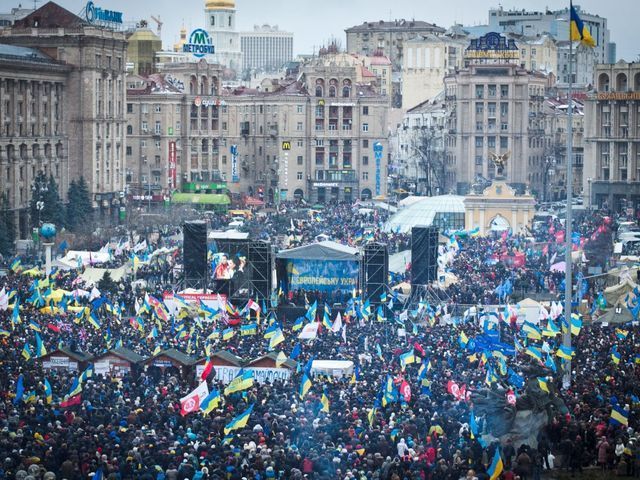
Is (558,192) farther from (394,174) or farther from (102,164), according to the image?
(102,164)

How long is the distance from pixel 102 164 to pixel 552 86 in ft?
165

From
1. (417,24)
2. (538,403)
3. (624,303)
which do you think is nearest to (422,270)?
(624,303)

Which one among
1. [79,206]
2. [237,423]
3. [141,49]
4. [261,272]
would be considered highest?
[141,49]

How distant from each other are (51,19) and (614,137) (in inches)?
1360

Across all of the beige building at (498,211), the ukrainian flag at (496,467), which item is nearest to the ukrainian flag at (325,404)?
the ukrainian flag at (496,467)

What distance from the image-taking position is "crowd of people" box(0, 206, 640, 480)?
1206 inches

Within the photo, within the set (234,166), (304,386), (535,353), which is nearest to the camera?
(304,386)

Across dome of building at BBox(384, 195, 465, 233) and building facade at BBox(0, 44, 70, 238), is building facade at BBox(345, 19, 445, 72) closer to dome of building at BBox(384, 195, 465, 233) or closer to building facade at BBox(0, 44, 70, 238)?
building facade at BBox(0, 44, 70, 238)

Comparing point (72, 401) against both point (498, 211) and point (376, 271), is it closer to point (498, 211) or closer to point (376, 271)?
point (376, 271)

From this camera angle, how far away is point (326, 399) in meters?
35.4

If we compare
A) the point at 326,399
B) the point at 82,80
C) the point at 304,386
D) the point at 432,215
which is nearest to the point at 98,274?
the point at 304,386

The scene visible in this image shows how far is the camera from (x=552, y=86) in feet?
454

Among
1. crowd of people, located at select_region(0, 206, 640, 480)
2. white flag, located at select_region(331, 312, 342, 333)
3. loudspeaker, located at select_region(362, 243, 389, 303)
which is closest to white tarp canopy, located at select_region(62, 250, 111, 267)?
crowd of people, located at select_region(0, 206, 640, 480)

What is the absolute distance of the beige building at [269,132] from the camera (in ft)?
377
